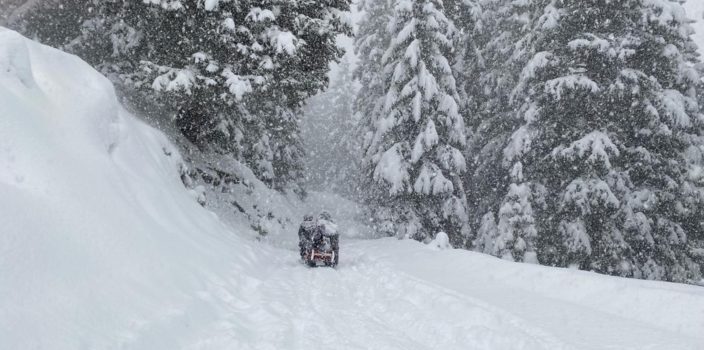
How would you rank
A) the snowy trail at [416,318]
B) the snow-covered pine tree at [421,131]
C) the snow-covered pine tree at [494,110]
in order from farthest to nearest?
the snow-covered pine tree at [421,131]
the snow-covered pine tree at [494,110]
the snowy trail at [416,318]

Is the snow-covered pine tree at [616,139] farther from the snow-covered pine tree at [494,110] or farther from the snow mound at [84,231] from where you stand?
the snow mound at [84,231]

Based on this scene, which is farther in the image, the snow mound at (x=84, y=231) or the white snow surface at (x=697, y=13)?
the white snow surface at (x=697, y=13)

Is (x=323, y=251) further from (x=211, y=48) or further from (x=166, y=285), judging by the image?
(x=211, y=48)

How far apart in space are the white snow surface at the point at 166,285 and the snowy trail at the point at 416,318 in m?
0.03

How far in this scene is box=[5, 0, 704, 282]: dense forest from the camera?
11.9 meters

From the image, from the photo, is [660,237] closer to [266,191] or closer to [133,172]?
[266,191]

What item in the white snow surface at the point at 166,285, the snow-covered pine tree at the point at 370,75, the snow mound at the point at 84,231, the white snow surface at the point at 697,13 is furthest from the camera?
the snow-covered pine tree at the point at 370,75

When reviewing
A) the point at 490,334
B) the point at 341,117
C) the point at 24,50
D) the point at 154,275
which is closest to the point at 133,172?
the point at 24,50

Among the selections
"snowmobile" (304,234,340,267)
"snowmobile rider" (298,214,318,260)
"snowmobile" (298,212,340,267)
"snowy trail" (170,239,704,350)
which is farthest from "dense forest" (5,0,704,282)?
"snowy trail" (170,239,704,350)

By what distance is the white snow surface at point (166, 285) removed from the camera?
440cm

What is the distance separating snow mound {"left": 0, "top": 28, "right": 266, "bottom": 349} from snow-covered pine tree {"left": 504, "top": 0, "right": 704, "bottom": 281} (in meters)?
9.92

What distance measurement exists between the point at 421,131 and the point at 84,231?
13.5m

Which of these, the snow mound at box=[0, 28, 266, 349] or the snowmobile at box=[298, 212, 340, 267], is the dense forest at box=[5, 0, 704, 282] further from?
the snowmobile at box=[298, 212, 340, 267]

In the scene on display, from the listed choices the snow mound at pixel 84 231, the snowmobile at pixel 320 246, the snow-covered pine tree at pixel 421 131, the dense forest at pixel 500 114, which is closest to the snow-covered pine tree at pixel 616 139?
the dense forest at pixel 500 114
